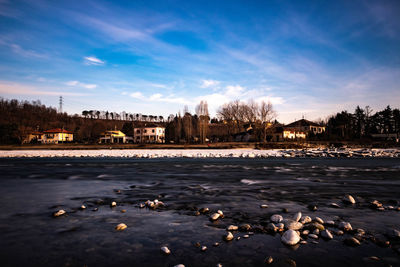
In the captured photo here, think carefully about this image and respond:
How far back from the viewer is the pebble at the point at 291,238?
402cm

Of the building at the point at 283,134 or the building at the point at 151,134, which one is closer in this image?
the building at the point at 283,134

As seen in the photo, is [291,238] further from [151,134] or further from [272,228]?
[151,134]

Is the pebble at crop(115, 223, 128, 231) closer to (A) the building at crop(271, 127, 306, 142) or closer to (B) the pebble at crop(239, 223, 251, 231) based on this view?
(B) the pebble at crop(239, 223, 251, 231)

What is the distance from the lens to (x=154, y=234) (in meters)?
4.55

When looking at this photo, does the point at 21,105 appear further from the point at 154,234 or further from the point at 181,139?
the point at 154,234

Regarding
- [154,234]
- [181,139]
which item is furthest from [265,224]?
[181,139]

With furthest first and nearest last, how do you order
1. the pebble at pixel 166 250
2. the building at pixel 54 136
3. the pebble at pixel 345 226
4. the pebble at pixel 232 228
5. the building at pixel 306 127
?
the building at pixel 306 127
the building at pixel 54 136
the pebble at pixel 232 228
the pebble at pixel 345 226
the pebble at pixel 166 250

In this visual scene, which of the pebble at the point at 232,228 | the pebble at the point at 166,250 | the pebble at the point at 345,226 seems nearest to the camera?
the pebble at the point at 166,250

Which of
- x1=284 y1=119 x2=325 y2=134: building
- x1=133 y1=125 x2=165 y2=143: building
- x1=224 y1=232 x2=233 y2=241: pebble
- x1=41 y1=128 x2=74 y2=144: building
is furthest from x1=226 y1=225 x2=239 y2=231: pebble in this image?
x1=41 y1=128 x2=74 y2=144: building

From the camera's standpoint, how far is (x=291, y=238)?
4.06m

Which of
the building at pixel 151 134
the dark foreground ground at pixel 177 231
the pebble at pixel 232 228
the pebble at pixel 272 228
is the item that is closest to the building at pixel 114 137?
the building at pixel 151 134

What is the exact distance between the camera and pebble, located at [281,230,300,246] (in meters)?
4.02

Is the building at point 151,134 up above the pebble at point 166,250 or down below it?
above

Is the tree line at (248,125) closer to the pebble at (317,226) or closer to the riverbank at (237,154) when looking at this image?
the riverbank at (237,154)
